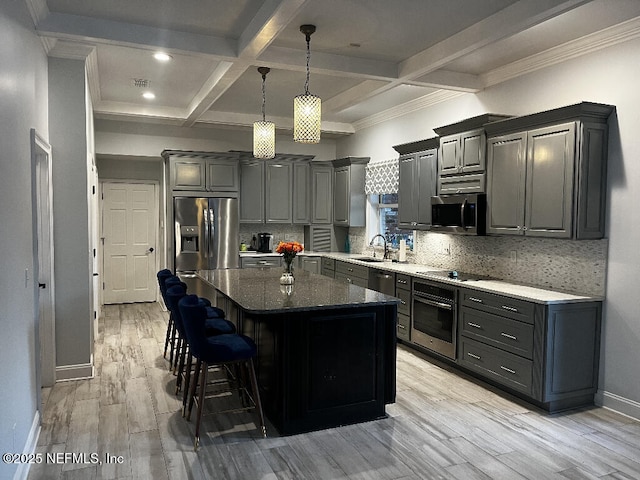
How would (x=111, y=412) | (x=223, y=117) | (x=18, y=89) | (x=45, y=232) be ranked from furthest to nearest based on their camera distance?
(x=223, y=117), (x=45, y=232), (x=111, y=412), (x=18, y=89)

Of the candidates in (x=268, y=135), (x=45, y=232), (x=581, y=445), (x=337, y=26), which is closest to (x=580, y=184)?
(x=581, y=445)

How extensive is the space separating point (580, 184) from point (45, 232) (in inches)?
169

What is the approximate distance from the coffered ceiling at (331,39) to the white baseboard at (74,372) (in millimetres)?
2721

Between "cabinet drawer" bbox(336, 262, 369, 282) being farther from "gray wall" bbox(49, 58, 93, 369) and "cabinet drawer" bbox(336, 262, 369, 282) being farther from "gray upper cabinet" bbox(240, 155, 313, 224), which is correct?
"gray wall" bbox(49, 58, 93, 369)

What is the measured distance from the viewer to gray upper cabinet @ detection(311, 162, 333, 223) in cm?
789

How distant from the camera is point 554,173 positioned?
12.9ft

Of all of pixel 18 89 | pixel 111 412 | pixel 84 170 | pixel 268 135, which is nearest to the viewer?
pixel 18 89

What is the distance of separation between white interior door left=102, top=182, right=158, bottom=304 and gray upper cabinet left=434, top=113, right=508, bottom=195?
5.04 metres

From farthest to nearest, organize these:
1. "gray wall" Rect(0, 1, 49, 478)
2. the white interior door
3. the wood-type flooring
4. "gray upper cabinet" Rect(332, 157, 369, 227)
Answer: the white interior door → "gray upper cabinet" Rect(332, 157, 369, 227) → the wood-type flooring → "gray wall" Rect(0, 1, 49, 478)

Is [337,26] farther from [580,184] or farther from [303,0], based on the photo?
[580,184]

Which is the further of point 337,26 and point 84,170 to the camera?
point 84,170

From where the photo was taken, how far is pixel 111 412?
3740 mm

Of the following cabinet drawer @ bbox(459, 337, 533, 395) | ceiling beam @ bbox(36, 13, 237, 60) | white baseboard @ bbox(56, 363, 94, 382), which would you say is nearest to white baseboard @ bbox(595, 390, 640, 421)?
cabinet drawer @ bbox(459, 337, 533, 395)

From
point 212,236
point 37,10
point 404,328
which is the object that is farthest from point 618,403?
point 212,236
